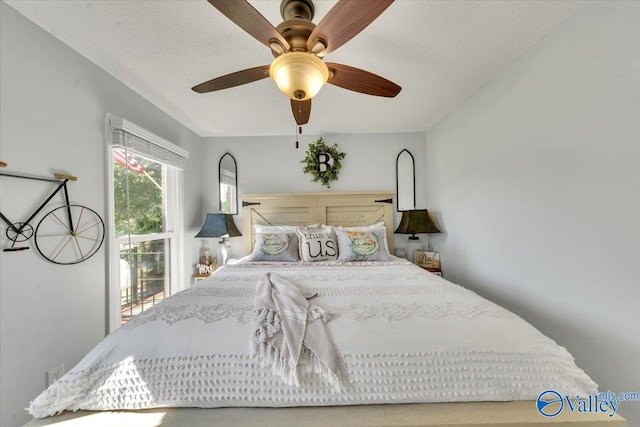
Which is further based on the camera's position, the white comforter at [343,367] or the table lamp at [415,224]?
the table lamp at [415,224]

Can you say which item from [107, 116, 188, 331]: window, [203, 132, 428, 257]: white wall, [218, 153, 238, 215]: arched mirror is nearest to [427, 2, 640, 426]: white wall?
[203, 132, 428, 257]: white wall

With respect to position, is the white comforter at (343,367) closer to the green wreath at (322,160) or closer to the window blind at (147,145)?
the window blind at (147,145)

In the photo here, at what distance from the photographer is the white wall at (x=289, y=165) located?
3217 mm

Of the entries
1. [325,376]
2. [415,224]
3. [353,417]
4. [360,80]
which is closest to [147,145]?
[360,80]

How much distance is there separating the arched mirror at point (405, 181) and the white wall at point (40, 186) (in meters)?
2.91

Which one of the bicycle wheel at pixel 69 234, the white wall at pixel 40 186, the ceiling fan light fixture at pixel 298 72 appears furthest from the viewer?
the bicycle wheel at pixel 69 234

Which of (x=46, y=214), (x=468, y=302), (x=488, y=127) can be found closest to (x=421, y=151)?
(x=488, y=127)

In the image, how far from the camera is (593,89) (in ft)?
4.22

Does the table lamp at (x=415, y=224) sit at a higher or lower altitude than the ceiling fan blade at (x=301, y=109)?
lower

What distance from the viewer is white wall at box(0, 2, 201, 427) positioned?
125 cm

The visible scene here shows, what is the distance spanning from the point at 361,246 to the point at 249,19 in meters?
1.97

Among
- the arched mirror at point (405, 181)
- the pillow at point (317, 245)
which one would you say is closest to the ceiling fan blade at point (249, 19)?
the pillow at point (317, 245)

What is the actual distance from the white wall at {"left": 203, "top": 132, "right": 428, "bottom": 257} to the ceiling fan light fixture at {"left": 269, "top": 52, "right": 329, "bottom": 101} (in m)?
2.06

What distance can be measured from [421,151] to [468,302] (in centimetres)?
237
